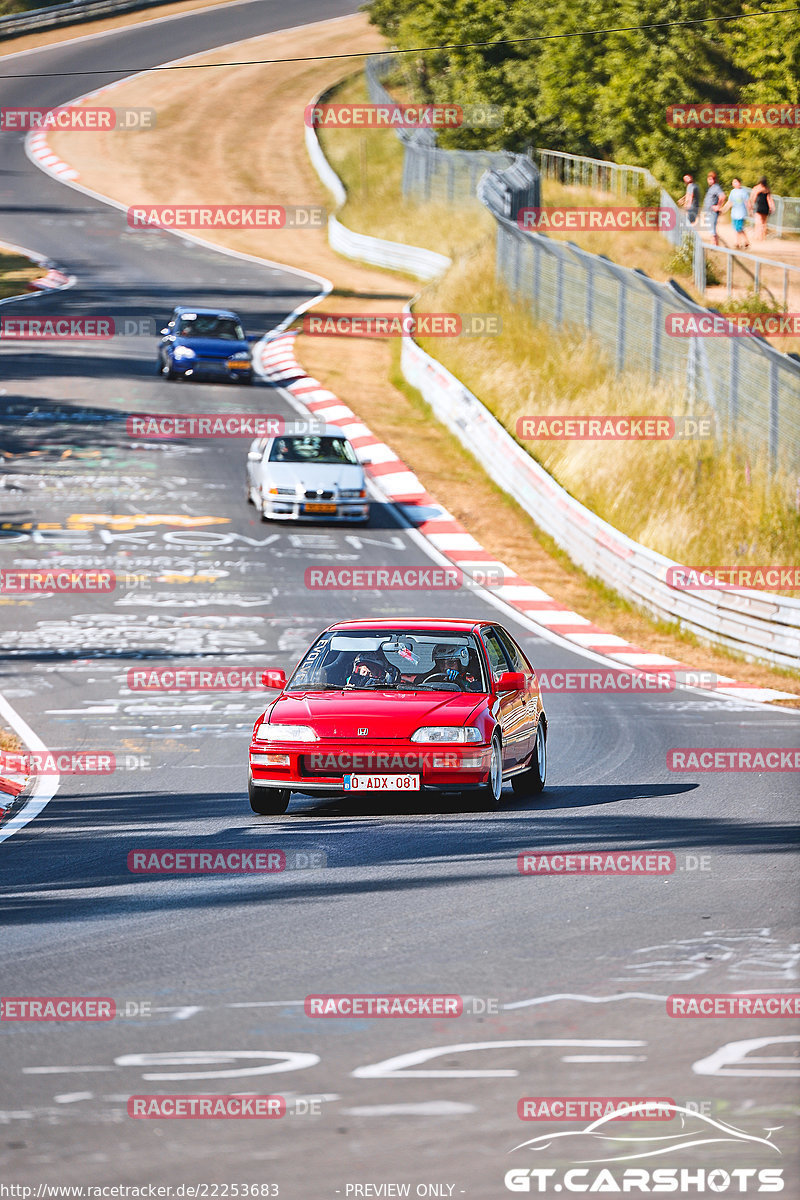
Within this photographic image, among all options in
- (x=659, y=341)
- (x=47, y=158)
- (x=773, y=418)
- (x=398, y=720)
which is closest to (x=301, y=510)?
(x=659, y=341)

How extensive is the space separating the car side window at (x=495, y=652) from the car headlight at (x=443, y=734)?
1298 mm

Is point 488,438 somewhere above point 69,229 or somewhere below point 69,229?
below

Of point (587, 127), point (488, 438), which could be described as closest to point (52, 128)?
point (587, 127)

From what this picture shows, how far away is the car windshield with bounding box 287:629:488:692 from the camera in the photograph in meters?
12.9

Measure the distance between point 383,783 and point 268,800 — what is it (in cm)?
94

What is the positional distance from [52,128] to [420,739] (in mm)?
72201

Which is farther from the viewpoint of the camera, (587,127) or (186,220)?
(186,220)

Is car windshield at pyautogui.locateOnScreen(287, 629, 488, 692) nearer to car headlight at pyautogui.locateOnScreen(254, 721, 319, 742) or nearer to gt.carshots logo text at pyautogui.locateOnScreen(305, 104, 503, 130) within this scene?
car headlight at pyautogui.locateOnScreen(254, 721, 319, 742)

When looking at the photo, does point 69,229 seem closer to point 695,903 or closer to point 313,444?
point 313,444

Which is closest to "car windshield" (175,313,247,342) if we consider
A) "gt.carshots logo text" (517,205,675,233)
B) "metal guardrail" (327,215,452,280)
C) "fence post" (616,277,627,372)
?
"gt.carshots logo text" (517,205,675,233)

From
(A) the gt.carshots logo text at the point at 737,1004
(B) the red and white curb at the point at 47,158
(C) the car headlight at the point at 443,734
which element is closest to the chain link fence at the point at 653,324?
(C) the car headlight at the point at 443,734

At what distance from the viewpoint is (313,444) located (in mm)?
28859

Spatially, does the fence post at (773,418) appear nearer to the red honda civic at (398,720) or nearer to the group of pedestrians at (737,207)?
the red honda civic at (398,720)

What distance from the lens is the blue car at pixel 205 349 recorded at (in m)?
37.7
